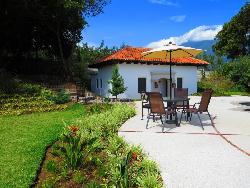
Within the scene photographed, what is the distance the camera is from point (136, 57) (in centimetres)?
2591

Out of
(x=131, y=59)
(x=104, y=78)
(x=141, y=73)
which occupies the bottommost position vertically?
(x=104, y=78)

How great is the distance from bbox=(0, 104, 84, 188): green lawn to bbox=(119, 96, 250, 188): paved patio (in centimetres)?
237

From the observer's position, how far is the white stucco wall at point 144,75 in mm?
25688

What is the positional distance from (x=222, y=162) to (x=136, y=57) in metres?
19.9

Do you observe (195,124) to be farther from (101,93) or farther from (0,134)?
(101,93)

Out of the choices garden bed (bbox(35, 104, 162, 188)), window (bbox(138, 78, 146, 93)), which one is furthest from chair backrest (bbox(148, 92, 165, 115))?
window (bbox(138, 78, 146, 93))

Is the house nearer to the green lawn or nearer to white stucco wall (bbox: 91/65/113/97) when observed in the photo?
white stucco wall (bbox: 91/65/113/97)

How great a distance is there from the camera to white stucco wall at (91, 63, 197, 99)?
25688mm

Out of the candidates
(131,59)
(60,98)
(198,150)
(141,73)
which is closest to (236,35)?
(141,73)

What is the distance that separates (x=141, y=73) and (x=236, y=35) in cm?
1826

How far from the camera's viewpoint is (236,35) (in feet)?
128

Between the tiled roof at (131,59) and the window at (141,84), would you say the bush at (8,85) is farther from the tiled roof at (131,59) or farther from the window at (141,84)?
the window at (141,84)

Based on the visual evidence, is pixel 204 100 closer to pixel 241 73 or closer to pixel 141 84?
pixel 241 73

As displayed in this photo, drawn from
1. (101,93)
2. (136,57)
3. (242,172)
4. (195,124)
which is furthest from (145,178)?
(101,93)
